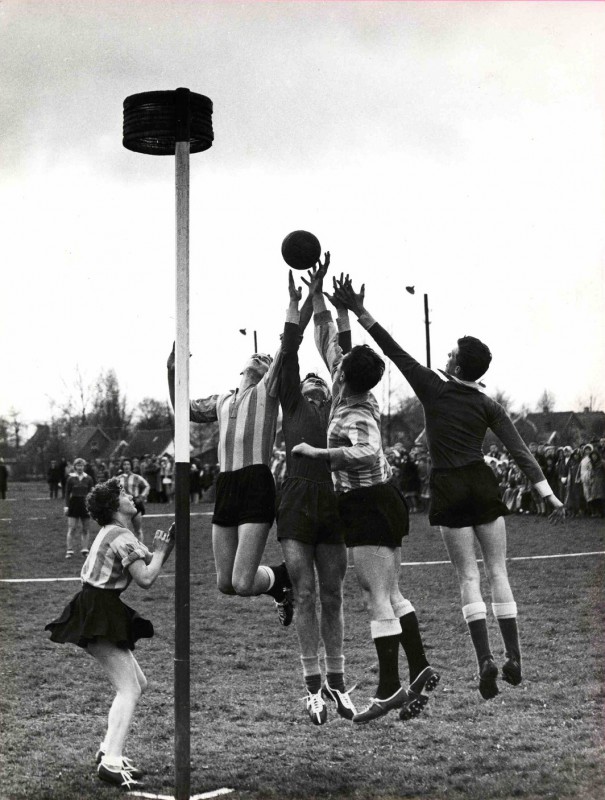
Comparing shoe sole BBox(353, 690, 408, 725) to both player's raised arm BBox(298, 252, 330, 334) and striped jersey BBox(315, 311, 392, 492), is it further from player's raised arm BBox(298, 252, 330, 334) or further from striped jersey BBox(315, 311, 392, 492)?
player's raised arm BBox(298, 252, 330, 334)

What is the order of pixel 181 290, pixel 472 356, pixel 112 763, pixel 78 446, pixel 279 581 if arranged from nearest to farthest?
1. pixel 472 356
2. pixel 181 290
3. pixel 279 581
4. pixel 112 763
5. pixel 78 446

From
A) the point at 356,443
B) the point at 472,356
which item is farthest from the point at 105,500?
the point at 472,356

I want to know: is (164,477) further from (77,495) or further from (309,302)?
(309,302)

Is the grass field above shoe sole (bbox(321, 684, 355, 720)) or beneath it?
beneath

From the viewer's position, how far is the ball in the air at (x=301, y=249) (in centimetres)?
550

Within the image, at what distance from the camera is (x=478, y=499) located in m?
5.04

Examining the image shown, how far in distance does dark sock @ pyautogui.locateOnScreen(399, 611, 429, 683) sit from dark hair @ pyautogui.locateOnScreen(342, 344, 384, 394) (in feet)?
3.81

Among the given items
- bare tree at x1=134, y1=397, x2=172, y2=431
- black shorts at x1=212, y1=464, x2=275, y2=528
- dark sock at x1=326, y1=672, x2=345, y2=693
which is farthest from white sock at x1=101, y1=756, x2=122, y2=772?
bare tree at x1=134, y1=397, x2=172, y2=431

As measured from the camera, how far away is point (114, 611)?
609 centimetres

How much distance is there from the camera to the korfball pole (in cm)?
568

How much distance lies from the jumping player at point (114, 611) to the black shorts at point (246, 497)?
514 millimetres

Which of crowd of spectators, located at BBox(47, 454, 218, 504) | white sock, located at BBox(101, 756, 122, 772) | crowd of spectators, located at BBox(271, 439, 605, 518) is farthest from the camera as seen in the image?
crowd of spectators, located at BBox(47, 454, 218, 504)

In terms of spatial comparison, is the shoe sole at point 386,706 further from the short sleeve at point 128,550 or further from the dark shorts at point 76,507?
the dark shorts at point 76,507

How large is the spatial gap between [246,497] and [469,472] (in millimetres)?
1188
